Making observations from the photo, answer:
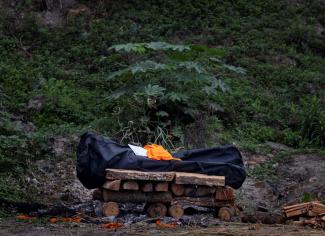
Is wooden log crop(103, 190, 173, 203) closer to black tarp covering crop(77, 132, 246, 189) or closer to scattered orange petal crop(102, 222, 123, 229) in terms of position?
black tarp covering crop(77, 132, 246, 189)

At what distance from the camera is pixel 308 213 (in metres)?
7.18

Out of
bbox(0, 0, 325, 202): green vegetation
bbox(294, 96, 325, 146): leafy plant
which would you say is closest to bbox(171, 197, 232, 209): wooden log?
bbox(0, 0, 325, 202): green vegetation

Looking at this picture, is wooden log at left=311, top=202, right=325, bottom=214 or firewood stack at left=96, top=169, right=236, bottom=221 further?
firewood stack at left=96, top=169, right=236, bottom=221

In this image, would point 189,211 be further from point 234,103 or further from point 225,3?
point 225,3

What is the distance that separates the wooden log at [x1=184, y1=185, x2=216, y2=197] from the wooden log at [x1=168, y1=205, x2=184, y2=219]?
0.65 ft

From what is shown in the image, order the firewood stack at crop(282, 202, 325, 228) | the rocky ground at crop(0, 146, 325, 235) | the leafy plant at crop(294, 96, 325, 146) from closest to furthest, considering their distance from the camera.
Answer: the rocky ground at crop(0, 146, 325, 235), the firewood stack at crop(282, 202, 325, 228), the leafy plant at crop(294, 96, 325, 146)

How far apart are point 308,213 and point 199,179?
4.28ft

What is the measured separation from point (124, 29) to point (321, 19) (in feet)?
18.9

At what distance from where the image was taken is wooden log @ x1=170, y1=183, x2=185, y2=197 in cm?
744

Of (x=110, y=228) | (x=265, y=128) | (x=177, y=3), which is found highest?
(x=177, y=3)

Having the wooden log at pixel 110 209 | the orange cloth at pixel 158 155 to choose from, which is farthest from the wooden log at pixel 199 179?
the wooden log at pixel 110 209

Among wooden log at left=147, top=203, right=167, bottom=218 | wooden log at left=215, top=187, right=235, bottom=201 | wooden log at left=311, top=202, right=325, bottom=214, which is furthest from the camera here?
wooden log at left=215, top=187, right=235, bottom=201

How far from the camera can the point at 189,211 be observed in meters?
7.84

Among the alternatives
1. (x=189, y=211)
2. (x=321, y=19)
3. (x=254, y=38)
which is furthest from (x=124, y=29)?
(x=189, y=211)
